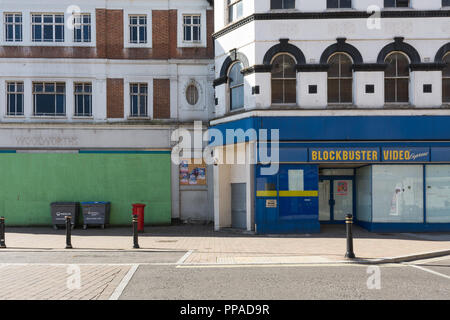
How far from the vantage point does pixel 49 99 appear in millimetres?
19219

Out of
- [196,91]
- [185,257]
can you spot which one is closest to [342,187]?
[196,91]

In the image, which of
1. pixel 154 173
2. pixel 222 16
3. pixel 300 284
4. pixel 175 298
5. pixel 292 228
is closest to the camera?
pixel 175 298

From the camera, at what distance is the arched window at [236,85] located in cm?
1667

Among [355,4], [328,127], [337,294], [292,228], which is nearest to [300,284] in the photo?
[337,294]

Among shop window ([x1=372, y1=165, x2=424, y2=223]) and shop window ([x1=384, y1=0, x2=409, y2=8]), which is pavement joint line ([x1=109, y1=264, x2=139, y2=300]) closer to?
shop window ([x1=372, y1=165, x2=424, y2=223])

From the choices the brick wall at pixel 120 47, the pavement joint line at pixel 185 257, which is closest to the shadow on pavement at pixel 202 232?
the pavement joint line at pixel 185 257

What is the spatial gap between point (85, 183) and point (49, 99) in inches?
160

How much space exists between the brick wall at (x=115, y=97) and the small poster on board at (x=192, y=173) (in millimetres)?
3592

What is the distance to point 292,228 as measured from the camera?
1553cm

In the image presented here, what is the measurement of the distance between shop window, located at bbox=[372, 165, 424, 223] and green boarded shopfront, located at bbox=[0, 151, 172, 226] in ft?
28.2

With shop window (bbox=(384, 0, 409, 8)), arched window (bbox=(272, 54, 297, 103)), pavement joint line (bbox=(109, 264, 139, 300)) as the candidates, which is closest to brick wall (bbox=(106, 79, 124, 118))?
arched window (bbox=(272, 54, 297, 103))

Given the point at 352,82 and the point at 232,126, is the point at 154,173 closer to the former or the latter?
the point at 232,126

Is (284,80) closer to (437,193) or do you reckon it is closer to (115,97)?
(437,193)

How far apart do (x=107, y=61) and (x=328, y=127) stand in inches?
394
